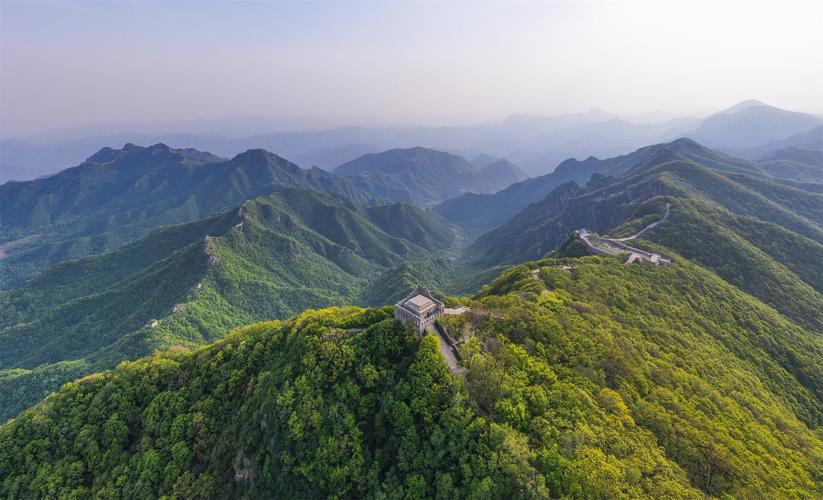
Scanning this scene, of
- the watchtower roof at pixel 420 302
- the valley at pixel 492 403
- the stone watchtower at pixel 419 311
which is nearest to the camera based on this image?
the valley at pixel 492 403

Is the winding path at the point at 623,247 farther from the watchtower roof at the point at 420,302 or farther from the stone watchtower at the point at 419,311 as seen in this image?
the watchtower roof at the point at 420,302

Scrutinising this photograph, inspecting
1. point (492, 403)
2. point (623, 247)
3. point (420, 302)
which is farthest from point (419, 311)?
point (623, 247)

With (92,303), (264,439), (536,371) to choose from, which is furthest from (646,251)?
(92,303)

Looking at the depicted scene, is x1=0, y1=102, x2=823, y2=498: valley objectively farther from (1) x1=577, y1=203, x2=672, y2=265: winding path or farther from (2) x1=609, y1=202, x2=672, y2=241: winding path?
(2) x1=609, y1=202, x2=672, y2=241: winding path

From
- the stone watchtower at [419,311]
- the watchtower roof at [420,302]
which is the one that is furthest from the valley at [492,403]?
the watchtower roof at [420,302]

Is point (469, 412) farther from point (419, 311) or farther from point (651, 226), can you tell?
point (651, 226)
